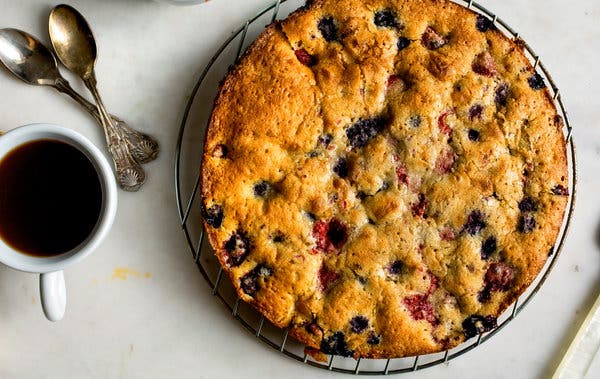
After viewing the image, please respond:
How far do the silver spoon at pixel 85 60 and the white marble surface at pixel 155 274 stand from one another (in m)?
0.06

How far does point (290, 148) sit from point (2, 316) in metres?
1.21

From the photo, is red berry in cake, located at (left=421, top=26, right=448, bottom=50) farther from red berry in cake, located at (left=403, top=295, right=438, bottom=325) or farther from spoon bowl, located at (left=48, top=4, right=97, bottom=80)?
spoon bowl, located at (left=48, top=4, right=97, bottom=80)

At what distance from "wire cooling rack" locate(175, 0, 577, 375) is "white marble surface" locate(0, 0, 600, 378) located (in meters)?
0.04

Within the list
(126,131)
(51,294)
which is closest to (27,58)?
(126,131)

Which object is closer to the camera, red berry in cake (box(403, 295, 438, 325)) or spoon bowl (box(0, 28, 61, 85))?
red berry in cake (box(403, 295, 438, 325))

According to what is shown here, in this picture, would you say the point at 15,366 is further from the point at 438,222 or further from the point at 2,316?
the point at 438,222

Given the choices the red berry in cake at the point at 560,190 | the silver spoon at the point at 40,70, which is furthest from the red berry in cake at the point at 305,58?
the red berry in cake at the point at 560,190

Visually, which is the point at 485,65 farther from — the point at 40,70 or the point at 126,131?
the point at 40,70

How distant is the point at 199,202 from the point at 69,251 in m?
0.46

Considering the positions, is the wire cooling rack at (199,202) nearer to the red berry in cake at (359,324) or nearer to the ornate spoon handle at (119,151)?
the ornate spoon handle at (119,151)

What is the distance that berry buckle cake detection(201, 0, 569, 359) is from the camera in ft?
6.67

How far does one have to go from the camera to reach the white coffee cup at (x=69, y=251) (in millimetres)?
2020

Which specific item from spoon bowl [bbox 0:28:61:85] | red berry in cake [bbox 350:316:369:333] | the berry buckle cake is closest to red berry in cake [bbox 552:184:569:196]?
the berry buckle cake

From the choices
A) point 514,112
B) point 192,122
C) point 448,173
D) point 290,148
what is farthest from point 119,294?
point 514,112
